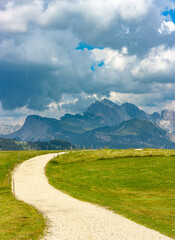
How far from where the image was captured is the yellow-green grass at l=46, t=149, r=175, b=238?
37.4m

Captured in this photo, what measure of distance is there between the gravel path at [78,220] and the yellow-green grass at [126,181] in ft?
8.20

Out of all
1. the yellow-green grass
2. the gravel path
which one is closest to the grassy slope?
the gravel path

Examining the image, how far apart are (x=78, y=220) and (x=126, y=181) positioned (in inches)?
1604

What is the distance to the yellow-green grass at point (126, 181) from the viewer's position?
37.4 m

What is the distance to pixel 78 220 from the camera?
30.4 meters

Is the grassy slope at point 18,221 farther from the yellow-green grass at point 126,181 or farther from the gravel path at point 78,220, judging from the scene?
the yellow-green grass at point 126,181

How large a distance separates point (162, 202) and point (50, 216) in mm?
24113

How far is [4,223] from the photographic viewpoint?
2862 centimetres

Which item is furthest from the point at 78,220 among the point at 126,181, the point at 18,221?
the point at 126,181

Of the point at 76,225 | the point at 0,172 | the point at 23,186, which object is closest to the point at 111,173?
the point at 23,186

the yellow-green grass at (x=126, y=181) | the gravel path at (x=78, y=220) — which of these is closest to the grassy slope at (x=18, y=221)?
the gravel path at (x=78, y=220)

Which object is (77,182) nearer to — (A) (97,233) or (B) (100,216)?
(B) (100,216)

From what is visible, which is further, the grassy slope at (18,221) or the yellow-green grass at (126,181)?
the yellow-green grass at (126,181)

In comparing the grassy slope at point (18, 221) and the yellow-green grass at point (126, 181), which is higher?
the grassy slope at point (18, 221)
